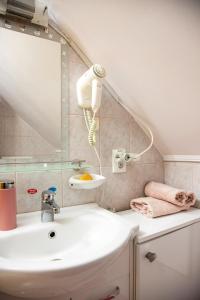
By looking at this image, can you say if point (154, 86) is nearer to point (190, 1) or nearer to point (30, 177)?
point (190, 1)

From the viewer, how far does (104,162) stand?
1.07 meters

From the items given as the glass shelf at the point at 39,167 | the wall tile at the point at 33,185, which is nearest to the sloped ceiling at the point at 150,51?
the glass shelf at the point at 39,167

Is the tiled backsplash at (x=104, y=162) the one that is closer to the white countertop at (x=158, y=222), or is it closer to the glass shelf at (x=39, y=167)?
the glass shelf at (x=39, y=167)

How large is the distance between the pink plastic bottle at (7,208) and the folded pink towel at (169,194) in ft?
2.57

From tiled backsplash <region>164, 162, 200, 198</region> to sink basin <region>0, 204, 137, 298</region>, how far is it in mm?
614

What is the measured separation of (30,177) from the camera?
88 cm

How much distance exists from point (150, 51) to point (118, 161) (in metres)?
0.57

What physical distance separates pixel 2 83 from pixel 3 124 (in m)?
0.18

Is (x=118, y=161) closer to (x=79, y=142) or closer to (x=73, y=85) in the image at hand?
(x=79, y=142)

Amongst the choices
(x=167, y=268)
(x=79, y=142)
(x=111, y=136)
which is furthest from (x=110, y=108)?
(x=167, y=268)

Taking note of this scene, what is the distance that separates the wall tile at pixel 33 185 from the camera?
0.86m

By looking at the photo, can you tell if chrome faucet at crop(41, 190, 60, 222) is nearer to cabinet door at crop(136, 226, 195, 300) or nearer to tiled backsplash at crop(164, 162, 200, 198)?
cabinet door at crop(136, 226, 195, 300)

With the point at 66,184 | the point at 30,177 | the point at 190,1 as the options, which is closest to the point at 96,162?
the point at 66,184

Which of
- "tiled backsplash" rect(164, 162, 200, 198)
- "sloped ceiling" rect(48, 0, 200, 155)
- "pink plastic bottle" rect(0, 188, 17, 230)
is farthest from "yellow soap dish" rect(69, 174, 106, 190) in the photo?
"tiled backsplash" rect(164, 162, 200, 198)
